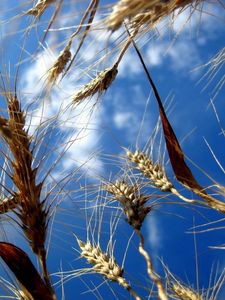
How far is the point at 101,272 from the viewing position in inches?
59.7

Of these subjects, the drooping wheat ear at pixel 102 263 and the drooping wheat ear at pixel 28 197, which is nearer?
the drooping wheat ear at pixel 28 197

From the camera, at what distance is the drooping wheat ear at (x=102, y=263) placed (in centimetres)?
→ 144

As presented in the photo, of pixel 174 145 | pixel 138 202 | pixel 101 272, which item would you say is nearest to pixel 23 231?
pixel 101 272

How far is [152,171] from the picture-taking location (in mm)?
1870

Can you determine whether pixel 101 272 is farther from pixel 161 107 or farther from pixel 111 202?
pixel 161 107

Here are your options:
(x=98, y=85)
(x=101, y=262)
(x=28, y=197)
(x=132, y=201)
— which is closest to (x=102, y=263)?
(x=101, y=262)

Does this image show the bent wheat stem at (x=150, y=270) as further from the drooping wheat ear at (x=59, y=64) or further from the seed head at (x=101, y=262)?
the drooping wheat ear at (x=59, y=64)

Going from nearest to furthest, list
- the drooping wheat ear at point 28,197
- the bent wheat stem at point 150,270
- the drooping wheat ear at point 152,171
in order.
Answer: the bent wheat stem at point 150,270 < the drooping wheat ear at point 28,197 < the drooping wheat ear at point 152,171

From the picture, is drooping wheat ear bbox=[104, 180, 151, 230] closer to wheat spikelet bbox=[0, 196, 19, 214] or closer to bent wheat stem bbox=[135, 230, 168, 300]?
bent wheat stem bbox=[135, 230, 168, 300]

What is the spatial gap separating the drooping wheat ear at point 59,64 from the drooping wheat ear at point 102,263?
1.97 feet

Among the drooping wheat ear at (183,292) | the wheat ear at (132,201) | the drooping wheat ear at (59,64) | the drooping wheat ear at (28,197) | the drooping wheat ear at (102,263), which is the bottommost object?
the drooping wheat ear at (183,292)

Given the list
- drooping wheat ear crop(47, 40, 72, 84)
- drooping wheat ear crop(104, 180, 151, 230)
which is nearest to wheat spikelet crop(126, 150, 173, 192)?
drooping wheat ear crop(104, 180, 151, 230)

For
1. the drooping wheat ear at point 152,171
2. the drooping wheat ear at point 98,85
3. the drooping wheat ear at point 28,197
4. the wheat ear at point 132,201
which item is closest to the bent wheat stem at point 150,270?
the wheat ear at point 132,201

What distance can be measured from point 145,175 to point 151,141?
0.53 ft
